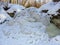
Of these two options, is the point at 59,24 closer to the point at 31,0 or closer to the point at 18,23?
the point at 18,23

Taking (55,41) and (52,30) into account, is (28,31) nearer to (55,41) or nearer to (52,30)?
(52,30)

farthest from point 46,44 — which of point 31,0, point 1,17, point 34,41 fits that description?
point 31,0

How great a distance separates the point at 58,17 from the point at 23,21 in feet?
A: 4.25

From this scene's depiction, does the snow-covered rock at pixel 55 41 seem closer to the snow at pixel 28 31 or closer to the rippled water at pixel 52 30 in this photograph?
the snow at pixel 28 31

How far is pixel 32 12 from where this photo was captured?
23.4 feet

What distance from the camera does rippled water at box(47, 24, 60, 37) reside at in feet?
18.2

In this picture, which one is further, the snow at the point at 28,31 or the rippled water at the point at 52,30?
the rippled water at the point at 52,30

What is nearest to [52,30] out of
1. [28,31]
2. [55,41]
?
[28,31]

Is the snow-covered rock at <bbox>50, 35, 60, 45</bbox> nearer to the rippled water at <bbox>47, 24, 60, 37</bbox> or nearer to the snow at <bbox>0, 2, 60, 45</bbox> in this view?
the snow at <bbox>0, 2, 60, 45</bbox>

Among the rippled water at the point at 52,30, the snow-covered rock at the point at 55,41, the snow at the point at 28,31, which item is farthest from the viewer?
the rippled water at the point at 52,30

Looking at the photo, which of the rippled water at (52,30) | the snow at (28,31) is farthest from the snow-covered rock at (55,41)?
the rippled water at (52,30)

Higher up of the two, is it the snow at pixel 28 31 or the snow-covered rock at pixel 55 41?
the snow-covered rock at pixel 55 41

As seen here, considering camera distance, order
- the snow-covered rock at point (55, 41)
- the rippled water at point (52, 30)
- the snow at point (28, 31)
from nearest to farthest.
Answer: the snow-covered rock at point (55, 41) < the snow at point (28, 31) < the rippled water at point (52, 30)

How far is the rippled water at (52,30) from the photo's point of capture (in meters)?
5.53
